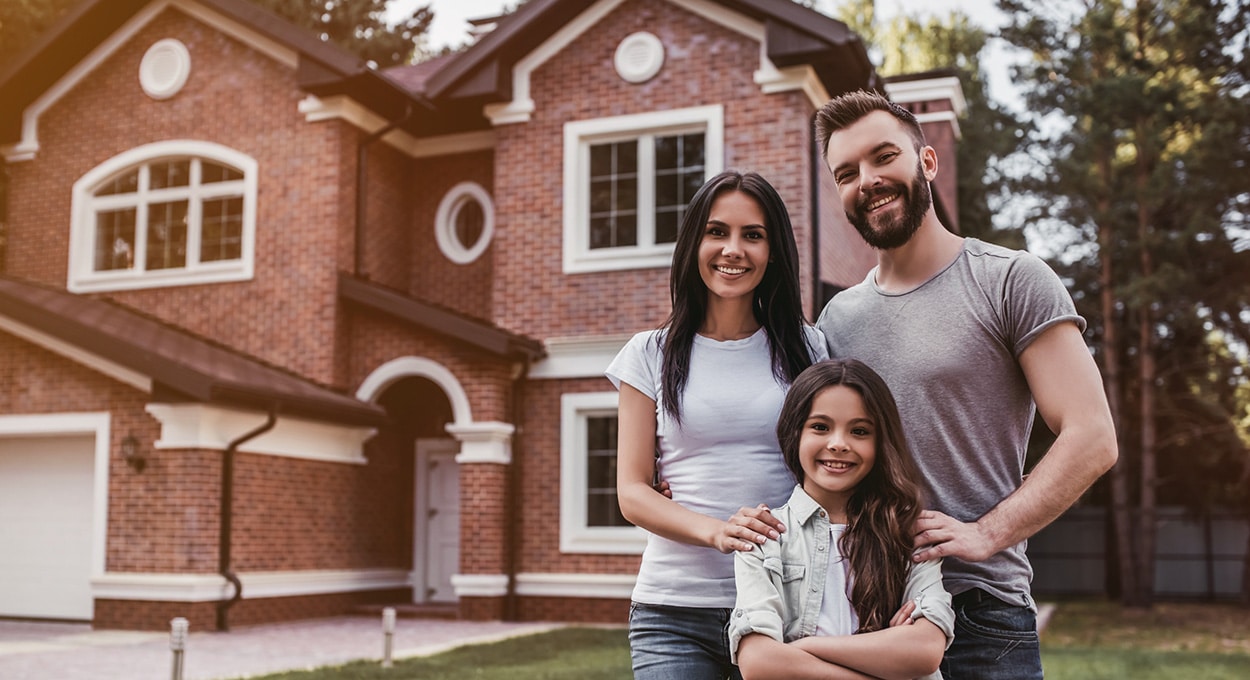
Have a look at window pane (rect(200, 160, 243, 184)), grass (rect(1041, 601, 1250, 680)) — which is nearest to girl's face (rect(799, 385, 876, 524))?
grass (rect(1041, 601, 1250, 680))

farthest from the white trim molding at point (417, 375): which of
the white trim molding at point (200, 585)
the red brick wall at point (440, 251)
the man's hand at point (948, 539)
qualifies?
the man's hand at point (948, 539)

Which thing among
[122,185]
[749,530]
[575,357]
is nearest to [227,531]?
[575,357]

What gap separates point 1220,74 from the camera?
2089cm

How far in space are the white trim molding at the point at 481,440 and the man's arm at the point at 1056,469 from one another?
1182 cm

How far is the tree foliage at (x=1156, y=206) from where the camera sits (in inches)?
787

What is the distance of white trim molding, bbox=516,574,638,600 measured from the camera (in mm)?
14008

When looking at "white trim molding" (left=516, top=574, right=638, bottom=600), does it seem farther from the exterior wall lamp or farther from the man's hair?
the man's hair

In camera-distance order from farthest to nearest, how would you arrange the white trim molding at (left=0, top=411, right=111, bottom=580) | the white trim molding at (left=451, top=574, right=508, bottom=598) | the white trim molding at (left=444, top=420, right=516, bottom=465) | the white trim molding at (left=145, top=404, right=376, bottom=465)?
the white trim molding at (left=444, top=420, right=516, bottom=465), the white trim molding at (left=451, top=574, right=508, bottom=598), the white trim molding at (left=0, top=411, right=111, bottom=580), the white trim molding at (left=145, top=404, right=376, bottom=465)

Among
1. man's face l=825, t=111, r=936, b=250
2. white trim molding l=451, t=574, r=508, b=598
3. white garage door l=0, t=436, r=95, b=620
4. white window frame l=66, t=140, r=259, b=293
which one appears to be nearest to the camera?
man's face l=825, t=111, r=936, b=250

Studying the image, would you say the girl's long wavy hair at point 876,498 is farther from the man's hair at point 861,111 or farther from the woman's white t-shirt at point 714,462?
the man's hair at point 861,111

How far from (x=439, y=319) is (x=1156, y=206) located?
13.5m

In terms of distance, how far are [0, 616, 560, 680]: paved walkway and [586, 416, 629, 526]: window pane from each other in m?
1.48

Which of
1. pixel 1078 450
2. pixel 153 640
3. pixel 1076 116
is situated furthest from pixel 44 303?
pixel 1076 116

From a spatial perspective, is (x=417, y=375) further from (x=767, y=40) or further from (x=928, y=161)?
(x=928, y=161)
